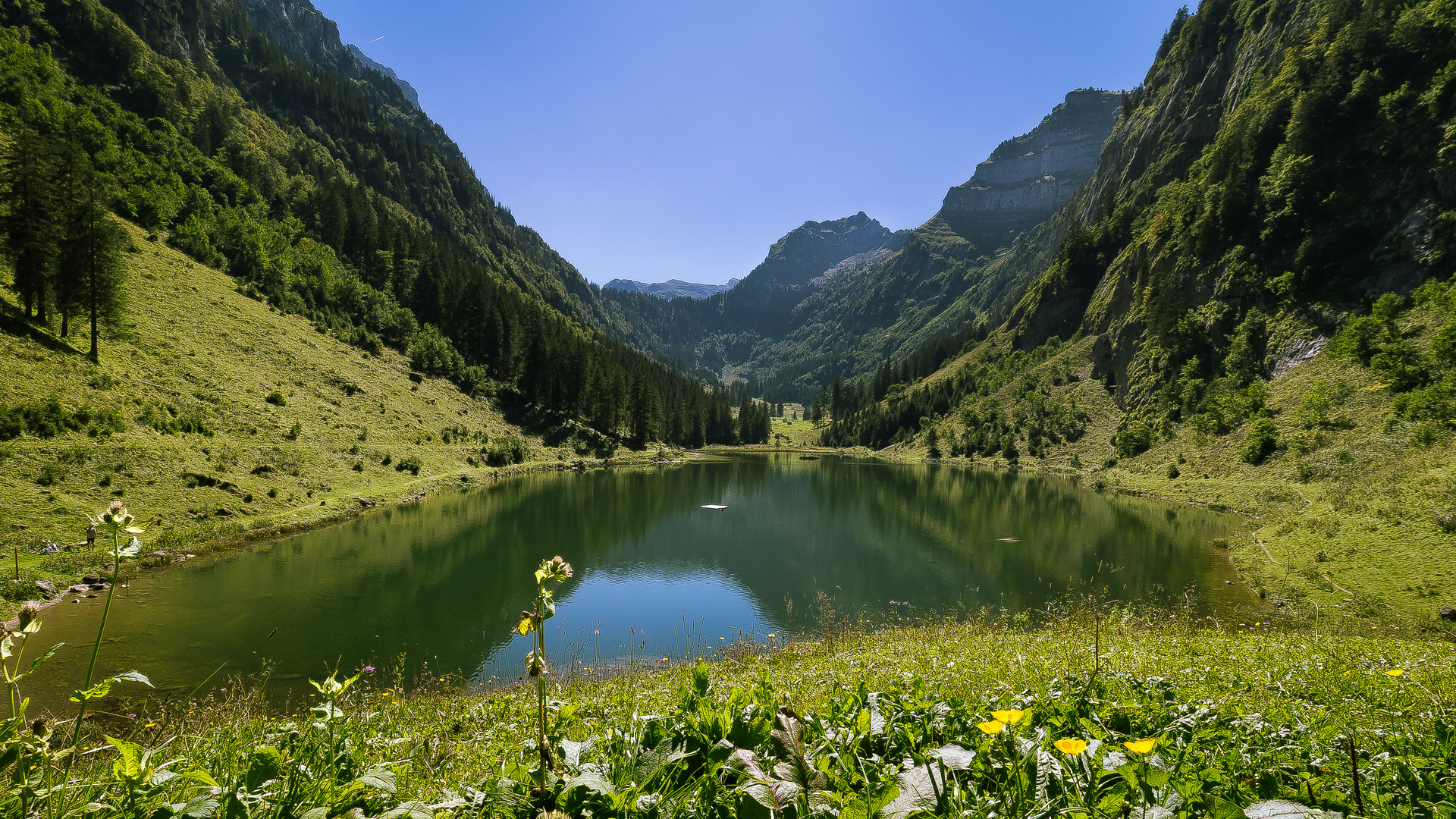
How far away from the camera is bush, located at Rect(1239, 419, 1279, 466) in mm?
37781

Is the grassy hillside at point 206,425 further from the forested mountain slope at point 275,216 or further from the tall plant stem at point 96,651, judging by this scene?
the tall plant stem at point 96,651

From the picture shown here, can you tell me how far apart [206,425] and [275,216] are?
79361 mm

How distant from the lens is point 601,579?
23.6 metres

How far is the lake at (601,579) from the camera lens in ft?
47.6

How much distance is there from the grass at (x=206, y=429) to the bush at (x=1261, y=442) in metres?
56.8

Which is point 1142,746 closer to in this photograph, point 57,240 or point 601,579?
point 601,579

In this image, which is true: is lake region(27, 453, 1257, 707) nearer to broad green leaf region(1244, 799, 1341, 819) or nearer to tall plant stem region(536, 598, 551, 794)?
broad green leaf region(1244, 799, 1341, 819)

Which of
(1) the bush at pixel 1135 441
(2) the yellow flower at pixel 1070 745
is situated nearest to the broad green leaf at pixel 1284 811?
(2) the yellow flower at pixel 1070 745

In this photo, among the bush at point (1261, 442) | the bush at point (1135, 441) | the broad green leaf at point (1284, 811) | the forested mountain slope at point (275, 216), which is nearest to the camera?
the broad green leaf at point (1284, 811)

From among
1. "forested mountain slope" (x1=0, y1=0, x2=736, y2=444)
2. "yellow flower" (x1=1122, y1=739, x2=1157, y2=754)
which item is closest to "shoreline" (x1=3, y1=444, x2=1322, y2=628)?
"yellow flower" (x1=1122, y1=739, x2=1157, y2=754)

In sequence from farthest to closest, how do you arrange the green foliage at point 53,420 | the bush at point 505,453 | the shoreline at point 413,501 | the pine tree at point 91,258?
the bush at point 505,453 < the pine tree at point 91,258 < the green foliage at point 53,420 < the shoreline at point 413,501

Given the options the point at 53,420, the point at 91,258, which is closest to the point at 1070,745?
the point at 53,420

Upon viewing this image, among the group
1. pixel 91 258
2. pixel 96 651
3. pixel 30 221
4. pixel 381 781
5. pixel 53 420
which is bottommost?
pixel 381 781

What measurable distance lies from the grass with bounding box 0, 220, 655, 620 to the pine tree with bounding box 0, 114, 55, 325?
2.38 m
